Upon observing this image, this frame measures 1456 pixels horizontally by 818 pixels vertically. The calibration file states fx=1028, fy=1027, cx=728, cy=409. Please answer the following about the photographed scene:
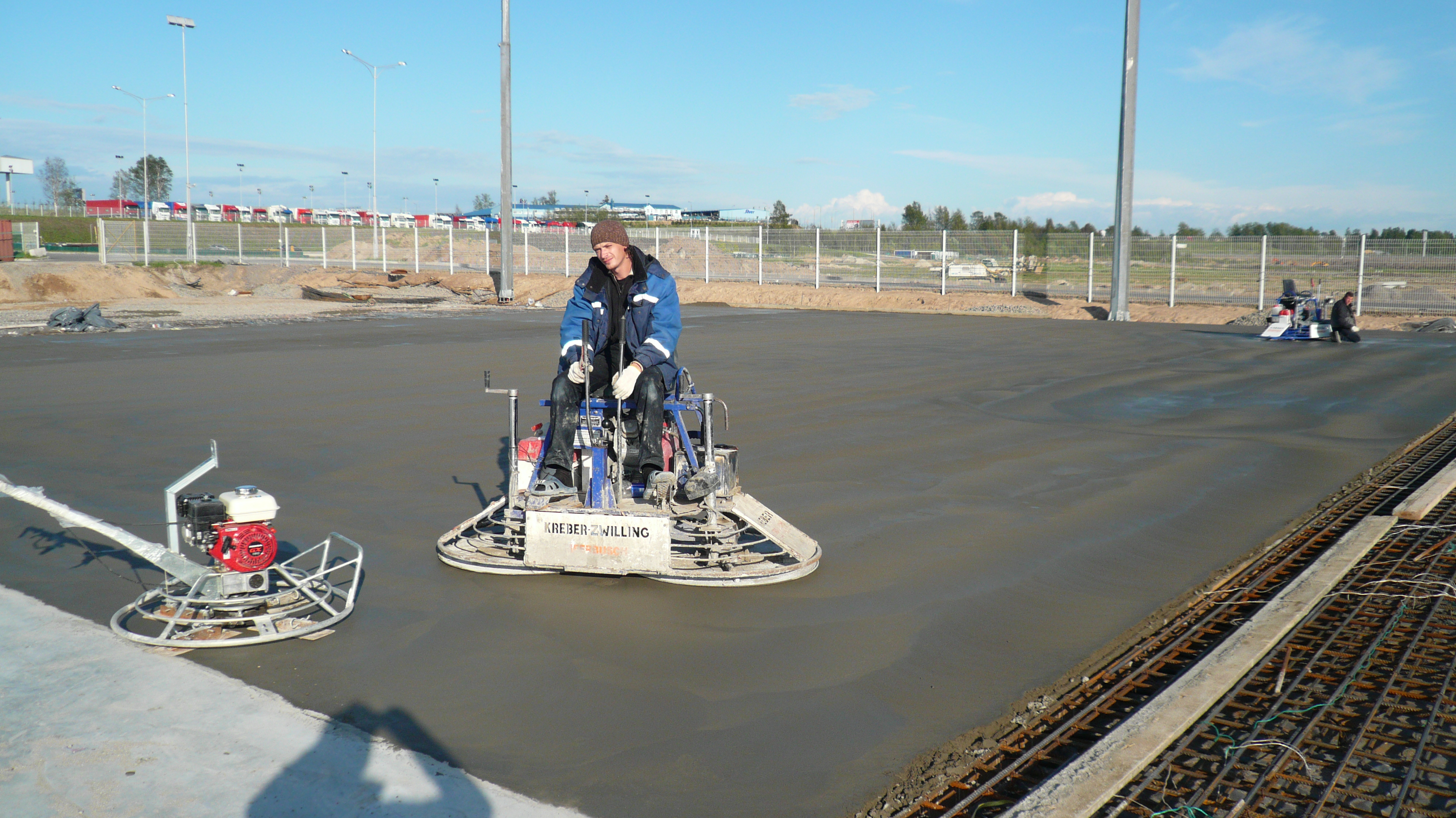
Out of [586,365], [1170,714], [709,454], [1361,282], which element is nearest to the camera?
[1170,714]

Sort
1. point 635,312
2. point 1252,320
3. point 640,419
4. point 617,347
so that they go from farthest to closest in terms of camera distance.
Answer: point 1252,320 → point 617,347 → point 635,312 → point 640,419

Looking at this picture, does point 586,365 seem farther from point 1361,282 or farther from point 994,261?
point 994,261

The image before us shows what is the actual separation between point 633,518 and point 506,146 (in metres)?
27.0

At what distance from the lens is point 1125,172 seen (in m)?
26.9

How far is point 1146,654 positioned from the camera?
4496mm

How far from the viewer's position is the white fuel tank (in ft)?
14.7

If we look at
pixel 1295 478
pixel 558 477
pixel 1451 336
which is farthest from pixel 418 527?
pixel 1451 336

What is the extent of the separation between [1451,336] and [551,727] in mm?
24485

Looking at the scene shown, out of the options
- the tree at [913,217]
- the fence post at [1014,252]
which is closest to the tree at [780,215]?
the tree at [913,217]

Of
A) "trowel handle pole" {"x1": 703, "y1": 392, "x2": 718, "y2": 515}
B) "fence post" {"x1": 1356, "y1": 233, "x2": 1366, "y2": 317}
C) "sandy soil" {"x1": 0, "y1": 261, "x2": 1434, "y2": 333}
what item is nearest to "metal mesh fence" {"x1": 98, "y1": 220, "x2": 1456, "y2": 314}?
"fence post" {"x1": 1356, "y1": 233, "x2": 1366, "y2": 317}

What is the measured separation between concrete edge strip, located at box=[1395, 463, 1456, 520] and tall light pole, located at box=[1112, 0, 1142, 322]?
2005cm

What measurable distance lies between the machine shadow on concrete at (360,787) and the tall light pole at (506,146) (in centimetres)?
2749

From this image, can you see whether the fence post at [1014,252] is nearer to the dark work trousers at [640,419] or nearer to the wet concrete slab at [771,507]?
the wet concrete slab at [771,507]

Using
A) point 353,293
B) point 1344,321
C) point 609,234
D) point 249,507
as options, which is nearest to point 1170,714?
point 609,234
